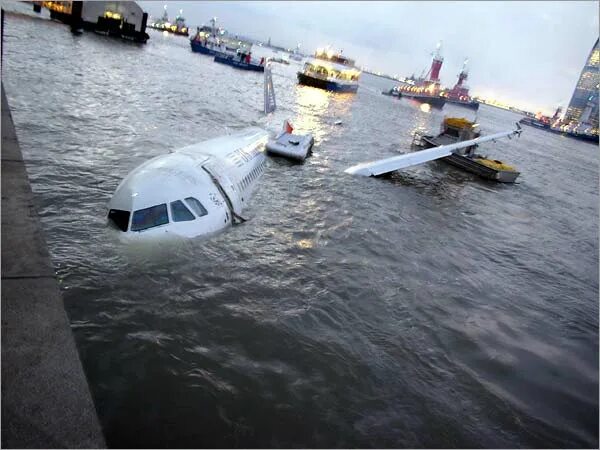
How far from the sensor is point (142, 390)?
9273 millimetres

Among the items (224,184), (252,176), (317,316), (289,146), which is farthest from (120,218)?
(289,146)

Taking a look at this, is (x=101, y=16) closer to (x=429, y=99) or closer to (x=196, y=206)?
(x=196, y=206)

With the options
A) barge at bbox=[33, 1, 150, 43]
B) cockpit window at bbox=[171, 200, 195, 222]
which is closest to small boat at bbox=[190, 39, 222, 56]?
barge at bbox=[33, 1, 150, 43]

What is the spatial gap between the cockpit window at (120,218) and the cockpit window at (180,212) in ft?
4.64

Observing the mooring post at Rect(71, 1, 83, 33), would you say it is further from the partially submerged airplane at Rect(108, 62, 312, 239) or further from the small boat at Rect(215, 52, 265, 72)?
the partially submerged airplane at Rect(108, 62, 312, 239)

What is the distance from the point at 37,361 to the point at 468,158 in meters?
46.8

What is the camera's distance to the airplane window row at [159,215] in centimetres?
1284

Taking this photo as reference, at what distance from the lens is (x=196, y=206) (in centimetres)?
1420

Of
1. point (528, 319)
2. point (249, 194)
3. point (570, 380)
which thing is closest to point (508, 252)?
point (528, 319)

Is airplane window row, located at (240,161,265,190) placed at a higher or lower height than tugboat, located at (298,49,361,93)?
lower

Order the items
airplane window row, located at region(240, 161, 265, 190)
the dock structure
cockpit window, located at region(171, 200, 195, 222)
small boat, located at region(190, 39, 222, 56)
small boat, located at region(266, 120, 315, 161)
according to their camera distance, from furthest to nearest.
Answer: small boat, located at region(190, 39, 222, 56) < small boat, located at region(266, 120, 315, 161) < airplane window row, located at region(240, 161, 265, 190) < cockpit window, located at region(171, 200, 195, 222) < the dock structure

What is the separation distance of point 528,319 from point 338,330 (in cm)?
939

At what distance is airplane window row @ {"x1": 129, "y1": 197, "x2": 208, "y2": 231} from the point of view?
42.1 feet

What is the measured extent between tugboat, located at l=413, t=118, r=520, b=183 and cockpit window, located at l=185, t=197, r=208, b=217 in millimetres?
37378
